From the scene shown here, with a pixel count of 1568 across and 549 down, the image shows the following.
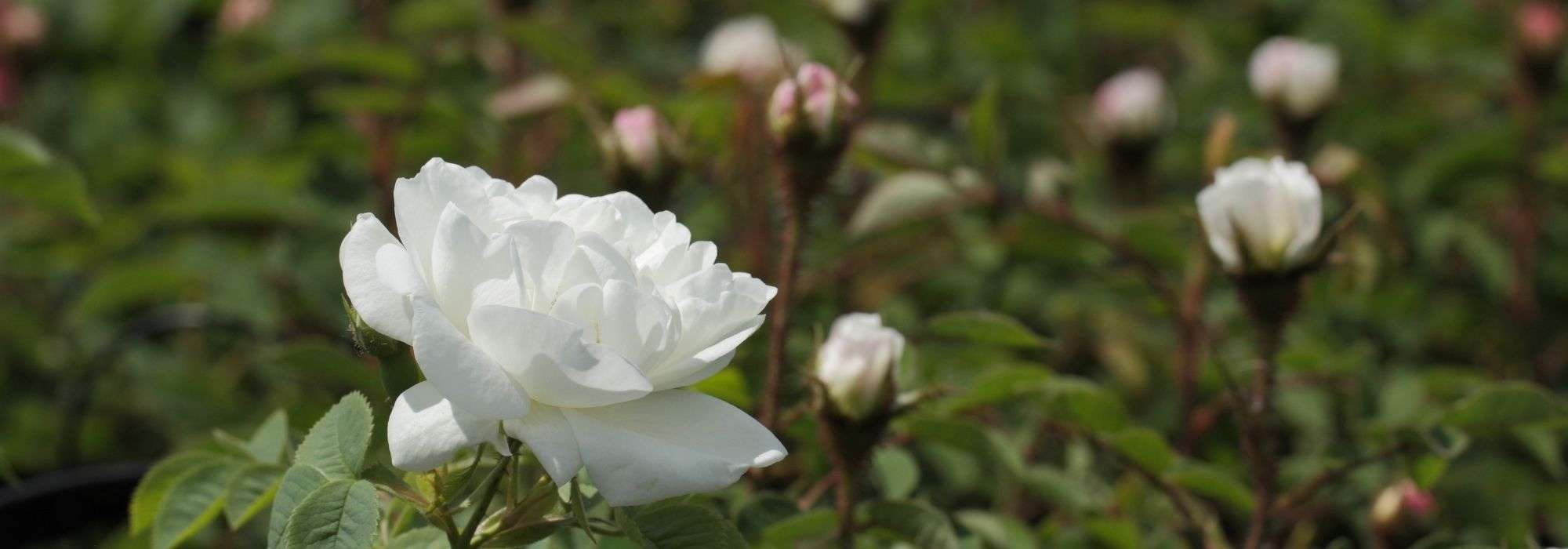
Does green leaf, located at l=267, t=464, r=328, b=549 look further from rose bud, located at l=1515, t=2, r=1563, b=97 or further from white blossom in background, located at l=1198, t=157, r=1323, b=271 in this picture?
rose bud, located at l=1515, t=2, r=1563, b=97

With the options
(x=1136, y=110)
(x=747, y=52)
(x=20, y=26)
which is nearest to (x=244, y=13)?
(x=20, y=26)

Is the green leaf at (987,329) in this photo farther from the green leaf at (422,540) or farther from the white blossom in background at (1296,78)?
the white blossom in background at (1296,78)

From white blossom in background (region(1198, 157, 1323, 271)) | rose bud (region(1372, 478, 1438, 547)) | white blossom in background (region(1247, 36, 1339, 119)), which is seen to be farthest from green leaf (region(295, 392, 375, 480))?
white blossom in background (region(1247, 36, 1339, 119))

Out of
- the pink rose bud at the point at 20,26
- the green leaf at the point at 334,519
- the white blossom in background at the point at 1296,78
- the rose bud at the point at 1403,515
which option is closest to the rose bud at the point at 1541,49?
the white blossom in background at the point at 1296,78

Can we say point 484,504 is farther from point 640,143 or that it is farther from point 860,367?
point 640,143

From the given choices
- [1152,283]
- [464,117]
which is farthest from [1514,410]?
[464,117]

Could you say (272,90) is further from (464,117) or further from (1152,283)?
(1152,283)
